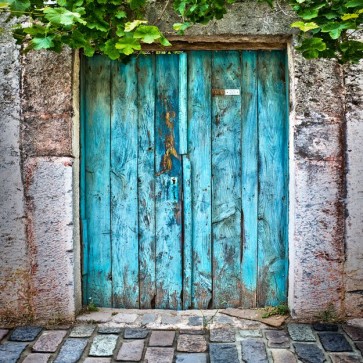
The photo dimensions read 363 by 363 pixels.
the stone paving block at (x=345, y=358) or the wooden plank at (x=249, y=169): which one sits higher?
the wooden plank at (x=249, y=169)

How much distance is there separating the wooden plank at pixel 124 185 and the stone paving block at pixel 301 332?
109cm

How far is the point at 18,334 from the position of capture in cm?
307

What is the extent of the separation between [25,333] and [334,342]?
1.91 m

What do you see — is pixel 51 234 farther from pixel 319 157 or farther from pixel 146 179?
pixel 319 157

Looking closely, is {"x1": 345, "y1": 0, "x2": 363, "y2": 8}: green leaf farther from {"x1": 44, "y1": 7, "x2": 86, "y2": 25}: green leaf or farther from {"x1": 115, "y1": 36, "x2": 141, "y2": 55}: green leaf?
{"x1": 44, "y1": 7, "x2": 86, "y2": 25}: green leaf

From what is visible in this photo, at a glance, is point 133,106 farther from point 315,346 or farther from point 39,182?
point 315,346

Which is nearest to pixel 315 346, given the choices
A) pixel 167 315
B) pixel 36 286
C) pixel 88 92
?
pixel 167 315

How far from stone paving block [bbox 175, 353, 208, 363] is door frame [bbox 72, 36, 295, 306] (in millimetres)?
826

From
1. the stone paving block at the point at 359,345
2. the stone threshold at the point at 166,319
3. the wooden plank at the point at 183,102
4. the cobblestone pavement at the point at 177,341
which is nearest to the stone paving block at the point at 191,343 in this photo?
the cobblestone pavement at the point at 177,341

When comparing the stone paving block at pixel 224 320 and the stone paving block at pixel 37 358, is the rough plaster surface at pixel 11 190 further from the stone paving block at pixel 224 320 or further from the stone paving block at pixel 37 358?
the stone paving block at pixel 224 320

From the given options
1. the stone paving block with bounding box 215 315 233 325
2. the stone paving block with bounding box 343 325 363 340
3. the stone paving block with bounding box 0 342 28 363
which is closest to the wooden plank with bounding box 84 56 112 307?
the stone paving block with bounding box 0 342 28 363

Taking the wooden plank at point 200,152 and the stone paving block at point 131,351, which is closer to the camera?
the stone paving block at point 131,351

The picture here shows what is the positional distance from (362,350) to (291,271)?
657 millimetres

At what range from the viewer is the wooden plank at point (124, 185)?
3.38 meters
